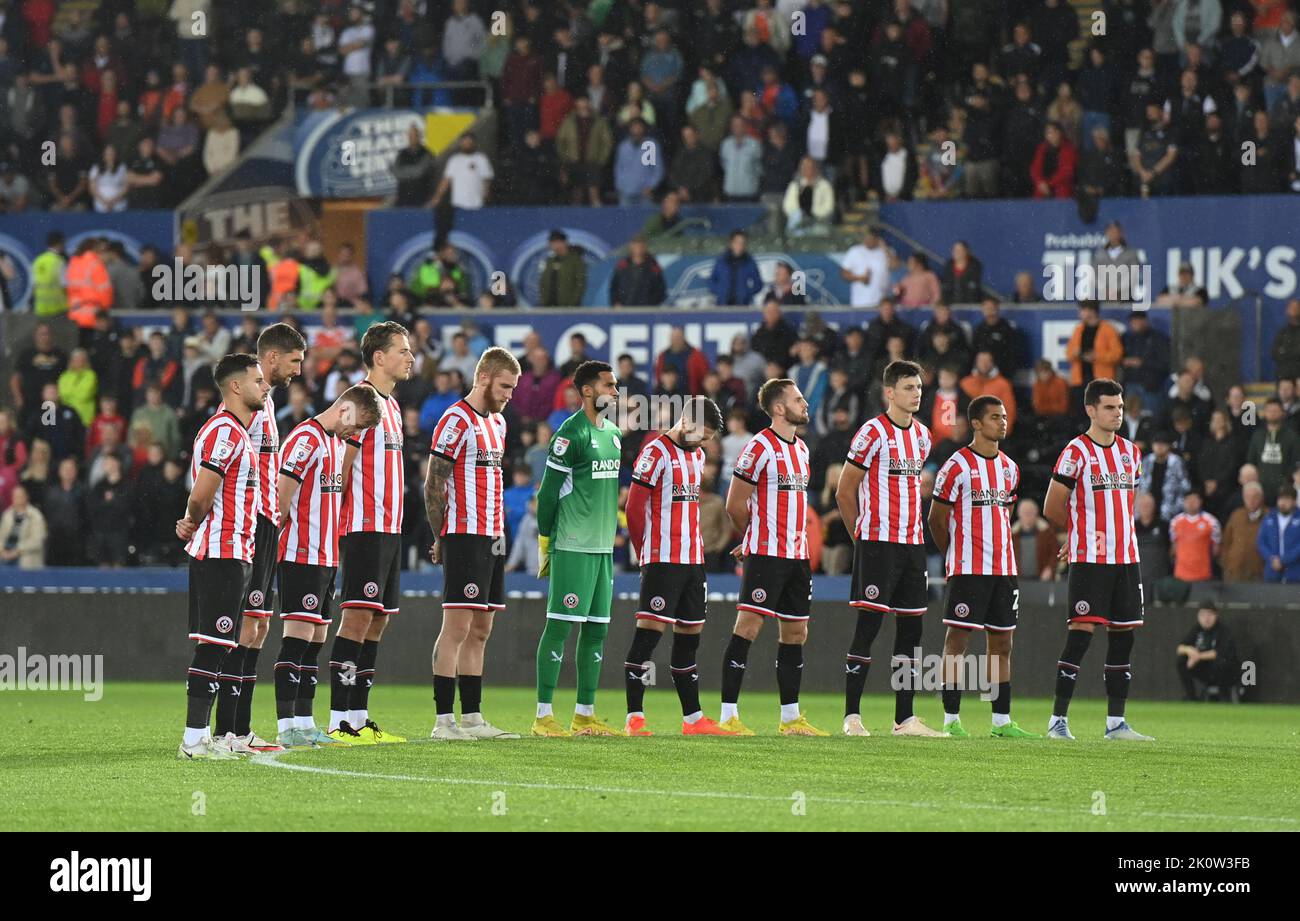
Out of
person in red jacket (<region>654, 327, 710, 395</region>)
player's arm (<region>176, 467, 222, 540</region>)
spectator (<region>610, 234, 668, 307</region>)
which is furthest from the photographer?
spectator (<region>610, 234, 668, 307</region>)

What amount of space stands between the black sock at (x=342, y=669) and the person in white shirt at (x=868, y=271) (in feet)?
39.3

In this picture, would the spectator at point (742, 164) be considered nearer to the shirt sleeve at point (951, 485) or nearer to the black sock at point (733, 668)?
the shirt sleeve at point (951, 485)

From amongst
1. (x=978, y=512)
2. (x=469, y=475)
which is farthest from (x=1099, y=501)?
(x=469, y=475)

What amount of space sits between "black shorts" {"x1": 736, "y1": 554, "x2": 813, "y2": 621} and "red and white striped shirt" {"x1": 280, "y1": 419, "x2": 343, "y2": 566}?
300 centimetres

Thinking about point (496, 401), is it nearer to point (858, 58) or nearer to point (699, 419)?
point (699, 419)

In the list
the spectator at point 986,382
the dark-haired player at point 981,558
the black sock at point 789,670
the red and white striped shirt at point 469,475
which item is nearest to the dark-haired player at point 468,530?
the red and white striped shirt at point 469,475

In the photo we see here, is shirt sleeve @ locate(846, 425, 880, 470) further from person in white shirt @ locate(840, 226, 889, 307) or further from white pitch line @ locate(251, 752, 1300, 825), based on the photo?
person in white shirt @ locate(840, 226, 889, 307)

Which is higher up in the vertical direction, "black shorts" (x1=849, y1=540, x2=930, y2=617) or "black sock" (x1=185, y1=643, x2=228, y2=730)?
"black shorts" (x1=849, y1=540, x2=930, y2=617)

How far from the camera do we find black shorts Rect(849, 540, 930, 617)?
14.1 m

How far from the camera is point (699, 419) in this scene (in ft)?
45.6

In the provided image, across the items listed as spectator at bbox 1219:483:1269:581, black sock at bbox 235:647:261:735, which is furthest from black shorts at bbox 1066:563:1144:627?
spectator at bbox 1219:483:1269:581

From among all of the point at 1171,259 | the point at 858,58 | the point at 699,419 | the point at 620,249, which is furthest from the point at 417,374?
the point at 699,419

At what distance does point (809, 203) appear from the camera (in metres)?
24.7

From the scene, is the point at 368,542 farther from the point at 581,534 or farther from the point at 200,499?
the point at 200,499
